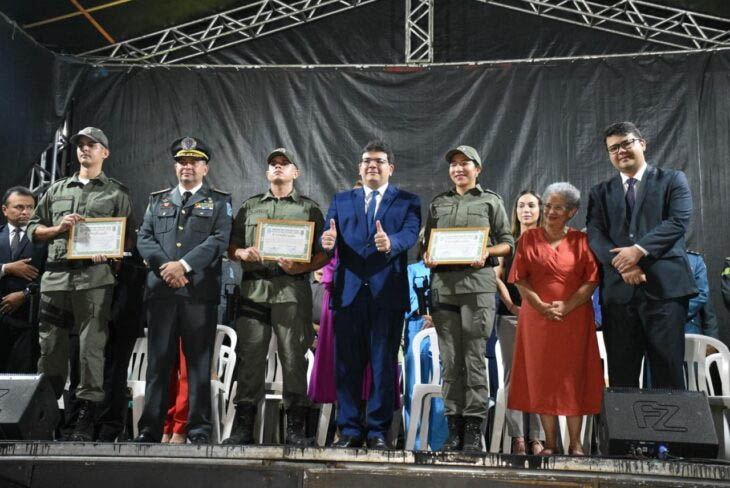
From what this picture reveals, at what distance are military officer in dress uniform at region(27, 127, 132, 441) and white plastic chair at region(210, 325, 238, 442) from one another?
66cm

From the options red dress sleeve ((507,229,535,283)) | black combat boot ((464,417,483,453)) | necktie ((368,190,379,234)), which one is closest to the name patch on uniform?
necktie ((368,190,379,234))

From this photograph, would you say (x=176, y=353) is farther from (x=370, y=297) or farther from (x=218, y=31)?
(x=218, y=31)

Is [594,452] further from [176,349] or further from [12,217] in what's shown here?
[12,217]

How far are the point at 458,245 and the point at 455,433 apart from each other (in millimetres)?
984

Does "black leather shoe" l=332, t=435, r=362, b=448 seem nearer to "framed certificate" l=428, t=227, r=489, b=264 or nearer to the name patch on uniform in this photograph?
"framed certificate" l=428, t=227, r=489, b=264

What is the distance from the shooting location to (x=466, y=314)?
4148 millimetres

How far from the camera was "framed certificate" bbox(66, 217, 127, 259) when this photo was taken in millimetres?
4453

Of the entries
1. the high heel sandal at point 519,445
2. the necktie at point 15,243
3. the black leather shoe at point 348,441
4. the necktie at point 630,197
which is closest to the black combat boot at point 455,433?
the black leather shoe at point 348,441

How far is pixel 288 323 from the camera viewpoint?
13.8 feet

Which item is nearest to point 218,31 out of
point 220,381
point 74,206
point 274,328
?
point 74,206

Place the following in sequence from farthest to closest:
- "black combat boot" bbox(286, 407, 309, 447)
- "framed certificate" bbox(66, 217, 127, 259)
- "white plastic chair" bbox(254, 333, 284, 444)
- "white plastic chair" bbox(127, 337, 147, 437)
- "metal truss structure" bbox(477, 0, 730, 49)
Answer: "metal truss structure" bbox(477, 0, 730, 49) < "white plastic chair" bbox(127, 337, 147, 437) < "white plastic chair" bbox(254, 333, 284, 444) < "framed certificate" bbox(66, 217, 127, 259) < "black combat boot" bbox(286, 407, 309, 447)

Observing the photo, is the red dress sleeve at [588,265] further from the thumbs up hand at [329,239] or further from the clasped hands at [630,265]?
the thumbs up hand at [329,239]

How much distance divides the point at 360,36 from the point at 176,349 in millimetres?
4620

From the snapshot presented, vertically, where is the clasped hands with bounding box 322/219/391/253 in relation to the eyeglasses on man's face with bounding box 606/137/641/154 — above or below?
below
